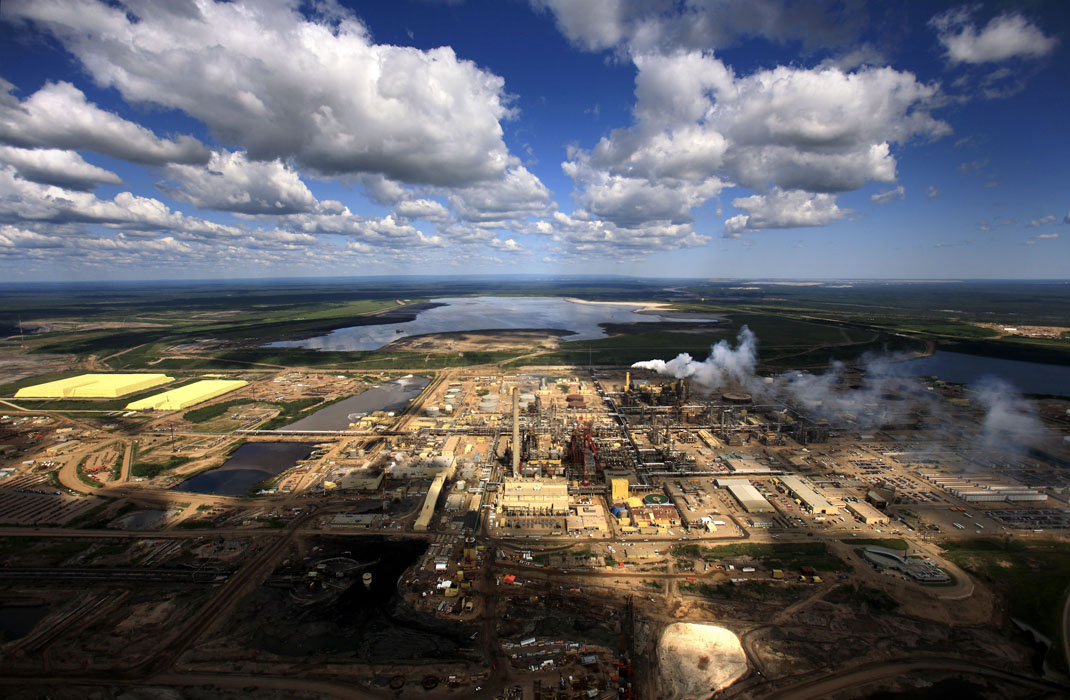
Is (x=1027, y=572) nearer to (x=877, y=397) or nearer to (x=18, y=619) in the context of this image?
(x=877, y=397)

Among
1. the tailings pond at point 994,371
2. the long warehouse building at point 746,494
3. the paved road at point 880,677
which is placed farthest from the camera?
the tailings pond at point 994,371

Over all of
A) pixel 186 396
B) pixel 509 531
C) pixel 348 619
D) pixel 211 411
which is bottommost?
pixel 348 619

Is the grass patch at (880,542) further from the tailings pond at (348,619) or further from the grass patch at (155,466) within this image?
the grass patch at (155,466)

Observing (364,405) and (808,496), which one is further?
(364,405)

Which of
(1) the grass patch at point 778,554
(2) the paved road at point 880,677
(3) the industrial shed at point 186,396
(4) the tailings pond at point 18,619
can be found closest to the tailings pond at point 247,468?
(4) the tailings pond at point 18,619

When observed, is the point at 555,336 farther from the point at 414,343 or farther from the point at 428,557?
the point at 428,557

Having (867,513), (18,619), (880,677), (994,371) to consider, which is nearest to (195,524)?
(18,619)
